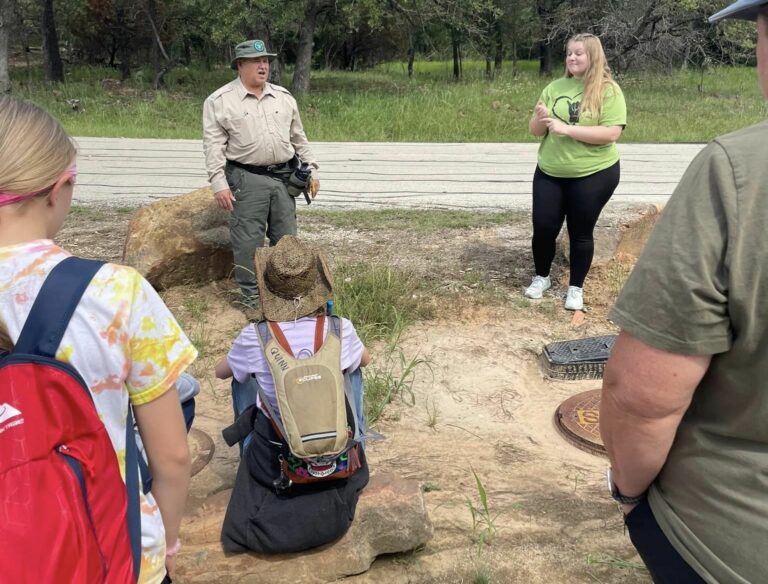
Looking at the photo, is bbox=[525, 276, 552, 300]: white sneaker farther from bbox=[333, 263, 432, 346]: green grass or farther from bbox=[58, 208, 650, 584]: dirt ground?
bbox=[333, 263, 432, 346]: green grass

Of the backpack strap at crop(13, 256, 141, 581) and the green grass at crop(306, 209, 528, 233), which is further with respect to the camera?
the green grass at crop(306, 209, 528, 233)

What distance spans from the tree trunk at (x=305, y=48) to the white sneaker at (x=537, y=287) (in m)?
15.8

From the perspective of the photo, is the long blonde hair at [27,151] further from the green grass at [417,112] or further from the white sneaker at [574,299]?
the green grass at [417,112]

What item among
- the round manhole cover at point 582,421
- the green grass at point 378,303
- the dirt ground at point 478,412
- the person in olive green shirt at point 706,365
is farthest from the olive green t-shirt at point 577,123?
the person in olive green shirt at point 706,365

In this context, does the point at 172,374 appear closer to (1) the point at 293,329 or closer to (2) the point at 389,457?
(1) the point at 293,329

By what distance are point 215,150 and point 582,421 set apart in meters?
2.94

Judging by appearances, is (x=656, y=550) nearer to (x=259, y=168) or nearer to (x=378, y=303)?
(x=378, y=303)

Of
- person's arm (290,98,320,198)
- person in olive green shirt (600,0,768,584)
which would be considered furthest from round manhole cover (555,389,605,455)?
person in olive green shirt (600,0,768,584)

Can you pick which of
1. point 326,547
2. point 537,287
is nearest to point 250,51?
point 537,287

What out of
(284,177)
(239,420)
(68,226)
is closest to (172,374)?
(239,420)

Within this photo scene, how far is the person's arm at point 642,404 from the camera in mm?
1190

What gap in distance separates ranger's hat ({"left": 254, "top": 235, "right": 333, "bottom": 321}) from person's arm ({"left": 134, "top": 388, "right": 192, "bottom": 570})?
1229 millimetres

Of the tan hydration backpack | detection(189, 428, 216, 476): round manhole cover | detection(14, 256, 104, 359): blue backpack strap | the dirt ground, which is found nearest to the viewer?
detection(14, 256, 104, 359): blue backpack strap

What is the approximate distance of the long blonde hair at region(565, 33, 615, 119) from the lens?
4.76 m
